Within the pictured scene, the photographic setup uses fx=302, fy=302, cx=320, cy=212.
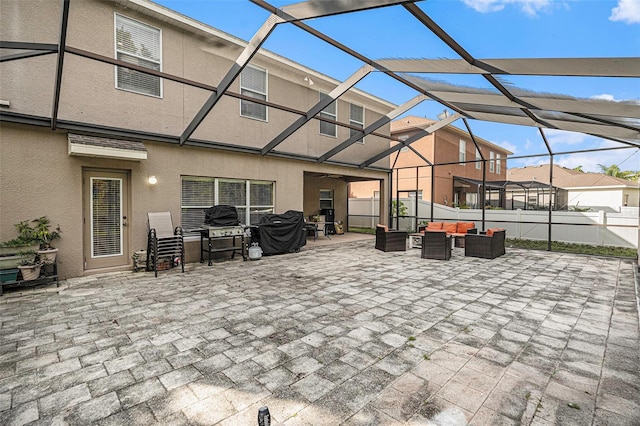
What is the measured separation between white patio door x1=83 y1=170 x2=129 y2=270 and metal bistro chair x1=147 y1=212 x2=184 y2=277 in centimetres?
54

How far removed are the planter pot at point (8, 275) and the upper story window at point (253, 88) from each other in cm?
553

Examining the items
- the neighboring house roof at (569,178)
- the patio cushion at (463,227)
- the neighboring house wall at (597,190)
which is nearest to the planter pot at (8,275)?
the patio cushion at (463,227)

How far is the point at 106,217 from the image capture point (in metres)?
6.09

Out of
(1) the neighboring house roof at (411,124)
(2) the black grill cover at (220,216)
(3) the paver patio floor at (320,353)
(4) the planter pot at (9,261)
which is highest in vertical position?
(1) the neighboring house roof at (411,124)

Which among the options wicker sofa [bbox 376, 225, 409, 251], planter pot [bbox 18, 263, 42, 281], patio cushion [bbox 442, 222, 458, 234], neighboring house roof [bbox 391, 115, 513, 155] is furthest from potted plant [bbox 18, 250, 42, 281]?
neighboring house roof [bbox 391, 115, 513, 155]

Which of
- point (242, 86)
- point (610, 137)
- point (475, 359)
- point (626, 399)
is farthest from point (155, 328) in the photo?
point (610, 137)

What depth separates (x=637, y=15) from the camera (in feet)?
8.36

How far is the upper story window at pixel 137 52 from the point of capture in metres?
5.99

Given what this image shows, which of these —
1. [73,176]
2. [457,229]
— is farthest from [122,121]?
[457,229]

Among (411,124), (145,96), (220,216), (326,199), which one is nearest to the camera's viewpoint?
(145,96)

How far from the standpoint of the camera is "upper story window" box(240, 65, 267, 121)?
25.9 feet

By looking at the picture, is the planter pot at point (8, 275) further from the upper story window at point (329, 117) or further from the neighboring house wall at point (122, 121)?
the upper story window at point (329, 117)

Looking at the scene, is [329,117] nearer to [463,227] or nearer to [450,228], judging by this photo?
[450,228]

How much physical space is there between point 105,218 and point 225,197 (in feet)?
8.69
